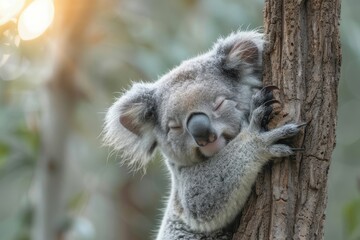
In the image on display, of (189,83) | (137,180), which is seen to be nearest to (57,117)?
(137,180)

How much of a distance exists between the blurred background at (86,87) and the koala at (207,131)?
1.70 meters

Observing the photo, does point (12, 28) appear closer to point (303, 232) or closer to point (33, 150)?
point (303, 232)

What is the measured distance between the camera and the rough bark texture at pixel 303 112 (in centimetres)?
282

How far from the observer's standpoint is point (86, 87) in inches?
287

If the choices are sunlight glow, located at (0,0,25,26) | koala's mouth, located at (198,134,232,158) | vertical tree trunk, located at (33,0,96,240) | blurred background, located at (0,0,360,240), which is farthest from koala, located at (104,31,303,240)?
vertical tree trunk, located at (33,0,96,240)

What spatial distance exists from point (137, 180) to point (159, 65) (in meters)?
2.93

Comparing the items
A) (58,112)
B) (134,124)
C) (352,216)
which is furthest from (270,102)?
(58,112)

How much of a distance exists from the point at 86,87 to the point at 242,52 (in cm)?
397

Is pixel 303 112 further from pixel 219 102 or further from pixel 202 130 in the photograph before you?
pixel 219 102

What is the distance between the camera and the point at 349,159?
13.2 metres

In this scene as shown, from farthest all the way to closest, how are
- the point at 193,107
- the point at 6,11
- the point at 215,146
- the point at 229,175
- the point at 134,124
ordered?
the point at 134,124 < the point at 193,107 < the point at 215,146 < the point at 229,175 < the point at 6,11

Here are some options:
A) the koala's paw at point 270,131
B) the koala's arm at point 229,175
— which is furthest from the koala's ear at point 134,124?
the koala's paw at point 270,131

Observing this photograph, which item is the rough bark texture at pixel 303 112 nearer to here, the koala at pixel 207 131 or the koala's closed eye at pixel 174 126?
the koala at pixel 207 131

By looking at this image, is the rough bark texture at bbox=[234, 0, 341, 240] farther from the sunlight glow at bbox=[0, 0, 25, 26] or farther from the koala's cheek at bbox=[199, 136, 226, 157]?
the sunlight glow at bbox=[0, 0, 25, 26]
